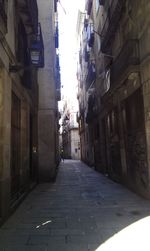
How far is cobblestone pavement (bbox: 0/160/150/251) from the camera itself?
5.07 metres

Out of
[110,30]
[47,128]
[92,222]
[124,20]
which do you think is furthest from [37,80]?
[92,222]

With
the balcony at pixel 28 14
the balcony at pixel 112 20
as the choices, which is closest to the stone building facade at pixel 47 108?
the balcony at pixel 112 20

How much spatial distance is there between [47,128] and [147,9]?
8.41 m

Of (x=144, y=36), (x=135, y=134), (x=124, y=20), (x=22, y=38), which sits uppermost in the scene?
(x=124, y=20)

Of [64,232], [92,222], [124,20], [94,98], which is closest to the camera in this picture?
[64,232]

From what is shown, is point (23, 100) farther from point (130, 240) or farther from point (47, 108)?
point (130, 240)

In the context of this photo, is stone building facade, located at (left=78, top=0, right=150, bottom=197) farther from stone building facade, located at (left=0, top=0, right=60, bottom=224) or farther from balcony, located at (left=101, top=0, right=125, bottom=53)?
stone building facade, located at (left=0, top=0, right=60, bottom=224)

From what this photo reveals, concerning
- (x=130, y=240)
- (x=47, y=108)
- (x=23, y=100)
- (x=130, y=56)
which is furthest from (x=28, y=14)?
(x=130, y=240)

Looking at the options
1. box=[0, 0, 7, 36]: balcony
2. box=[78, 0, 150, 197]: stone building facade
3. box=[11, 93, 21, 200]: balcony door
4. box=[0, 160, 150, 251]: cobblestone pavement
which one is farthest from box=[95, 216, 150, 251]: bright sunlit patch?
box=[0, 0, 7, 36]: balcony

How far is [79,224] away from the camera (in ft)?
21.3

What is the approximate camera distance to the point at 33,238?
18.1 feet

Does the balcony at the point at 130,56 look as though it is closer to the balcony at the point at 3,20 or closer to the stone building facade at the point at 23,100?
the stone building facade at the point at 23,100

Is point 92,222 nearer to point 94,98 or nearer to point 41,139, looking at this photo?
point 41,139

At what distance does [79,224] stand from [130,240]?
1.57m
